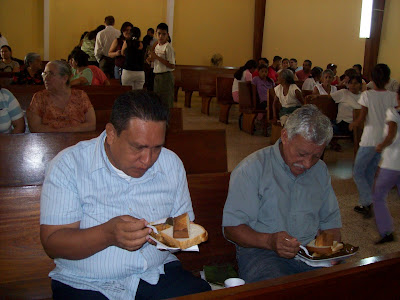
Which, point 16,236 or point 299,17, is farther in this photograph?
point 299,17

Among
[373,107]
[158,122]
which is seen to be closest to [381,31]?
[373,107]

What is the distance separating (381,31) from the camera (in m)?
11.2

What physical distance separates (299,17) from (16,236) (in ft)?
42.8

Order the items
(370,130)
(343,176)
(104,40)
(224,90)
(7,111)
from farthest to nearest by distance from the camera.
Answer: (224,90) → (104,40) → (343,176) → (370,130) → (7,111)

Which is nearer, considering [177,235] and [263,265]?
[177,235]

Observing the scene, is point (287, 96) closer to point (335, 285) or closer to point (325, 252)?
point (325, 252)

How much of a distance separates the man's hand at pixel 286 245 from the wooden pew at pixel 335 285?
1.35ft

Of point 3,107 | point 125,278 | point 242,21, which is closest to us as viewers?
point 125,278

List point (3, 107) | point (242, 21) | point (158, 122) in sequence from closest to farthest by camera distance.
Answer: point (158, 122), point (3, 107), point (242, 21)

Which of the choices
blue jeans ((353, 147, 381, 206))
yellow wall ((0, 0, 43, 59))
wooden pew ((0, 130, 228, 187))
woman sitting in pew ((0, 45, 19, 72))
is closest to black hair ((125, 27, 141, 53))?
woman sitting in pew ((0, 45, 19, 72))

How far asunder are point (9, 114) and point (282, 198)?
2.62m

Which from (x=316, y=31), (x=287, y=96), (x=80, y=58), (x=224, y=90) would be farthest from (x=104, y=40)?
(x=316, y=31)

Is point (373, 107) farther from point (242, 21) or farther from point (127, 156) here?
point (242, 21)

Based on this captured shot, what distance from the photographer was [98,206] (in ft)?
5.91
